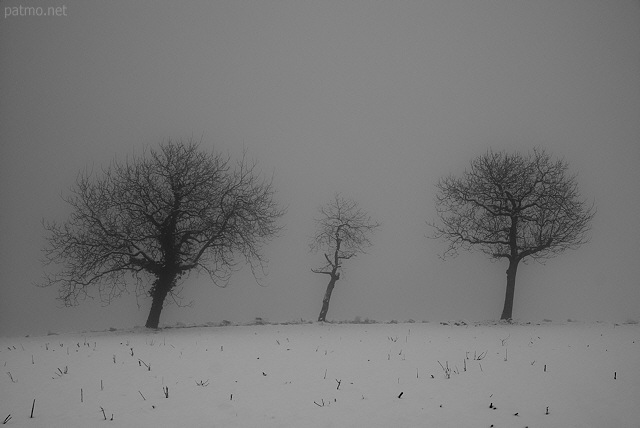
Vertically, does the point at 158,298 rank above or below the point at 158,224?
below

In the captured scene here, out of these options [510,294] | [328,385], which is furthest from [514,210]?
[328,385]

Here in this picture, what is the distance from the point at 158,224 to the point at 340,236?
14.6 metres

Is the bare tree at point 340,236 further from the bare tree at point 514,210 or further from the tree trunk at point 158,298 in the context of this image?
the tree trunk at point 158,298

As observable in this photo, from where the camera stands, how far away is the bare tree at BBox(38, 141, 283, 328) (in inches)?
787

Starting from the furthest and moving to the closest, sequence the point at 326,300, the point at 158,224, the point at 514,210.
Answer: the point at 326,300
the point at 514,210
the point at 158,224

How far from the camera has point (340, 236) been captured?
30.2 meters

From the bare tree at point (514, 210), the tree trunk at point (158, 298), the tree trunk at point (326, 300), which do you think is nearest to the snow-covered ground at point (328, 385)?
the tree trunk at point (158, 298)

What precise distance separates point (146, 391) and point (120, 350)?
568cm

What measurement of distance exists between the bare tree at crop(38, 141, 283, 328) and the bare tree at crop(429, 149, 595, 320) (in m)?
13.3

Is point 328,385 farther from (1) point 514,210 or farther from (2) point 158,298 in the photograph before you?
(1) point 514,210

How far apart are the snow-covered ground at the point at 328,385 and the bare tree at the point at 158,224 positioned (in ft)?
23.2

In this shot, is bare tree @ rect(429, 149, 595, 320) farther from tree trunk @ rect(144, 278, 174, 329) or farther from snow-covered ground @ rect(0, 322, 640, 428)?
tree trunk @ rect(144, 278, 174, 329)

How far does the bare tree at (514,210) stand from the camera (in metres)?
23.9

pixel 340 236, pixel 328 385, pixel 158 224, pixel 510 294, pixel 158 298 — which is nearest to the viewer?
pixel 328 385
